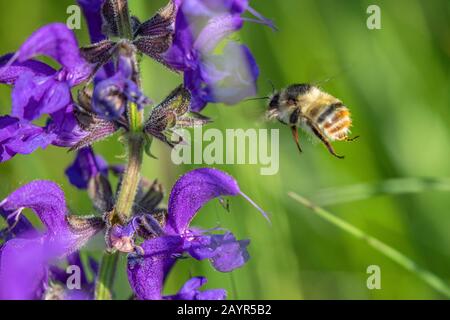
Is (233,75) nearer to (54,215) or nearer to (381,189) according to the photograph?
(54,215)

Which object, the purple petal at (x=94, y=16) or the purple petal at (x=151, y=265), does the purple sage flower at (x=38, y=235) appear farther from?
the purple petal at (x=94, y=16)

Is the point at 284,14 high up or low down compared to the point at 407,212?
up

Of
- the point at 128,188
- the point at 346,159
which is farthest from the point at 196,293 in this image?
the point at 346,159

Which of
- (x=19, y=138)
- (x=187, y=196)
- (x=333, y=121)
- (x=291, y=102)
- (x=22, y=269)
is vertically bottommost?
(x=22, y=269)

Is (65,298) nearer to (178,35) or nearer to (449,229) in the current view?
(178,35)

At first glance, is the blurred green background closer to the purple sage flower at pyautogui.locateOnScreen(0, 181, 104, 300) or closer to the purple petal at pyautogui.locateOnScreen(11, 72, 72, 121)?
the purple sage flower at pyautogui.locateOnScreen(0, 181, 104, 300)
